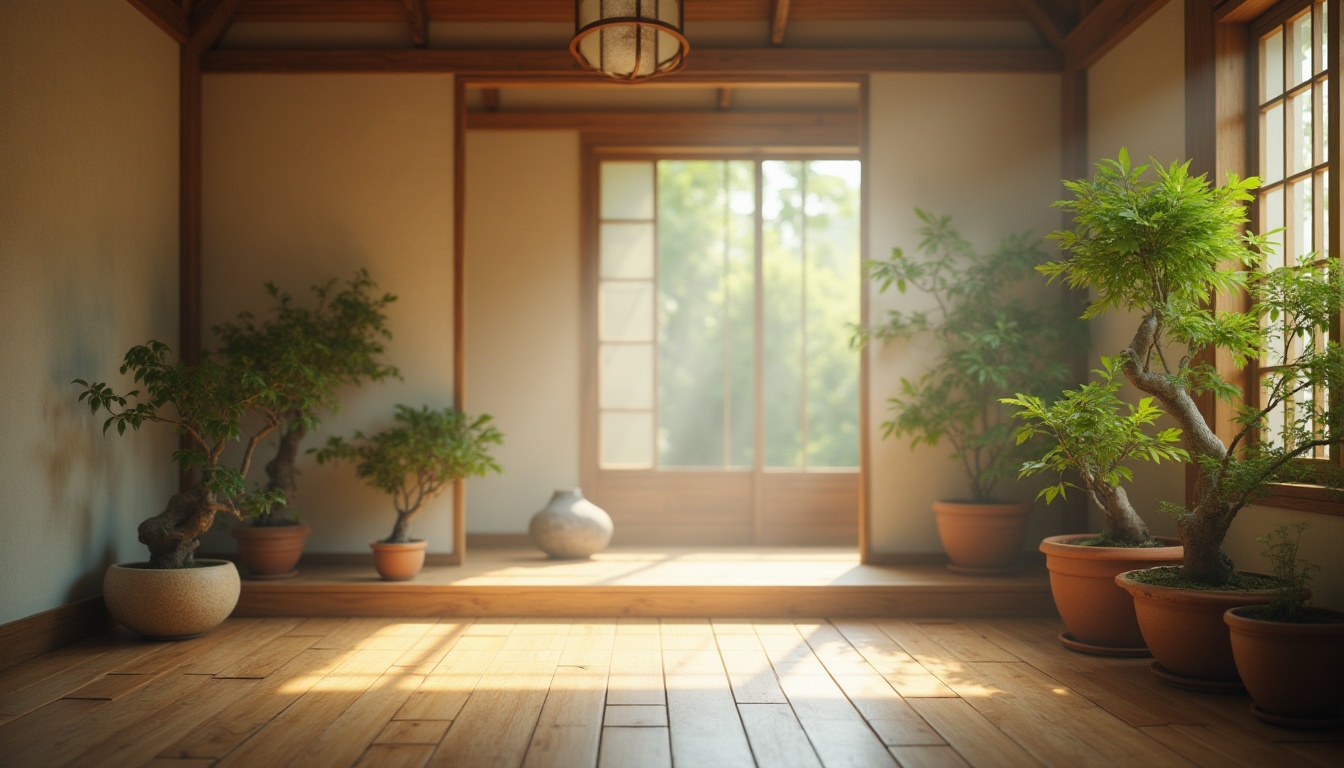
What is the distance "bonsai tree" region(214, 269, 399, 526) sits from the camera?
4680mm

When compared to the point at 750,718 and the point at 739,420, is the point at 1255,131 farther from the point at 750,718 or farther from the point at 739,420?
the point at 739,420

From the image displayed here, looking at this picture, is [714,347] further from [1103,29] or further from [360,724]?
[360,724]

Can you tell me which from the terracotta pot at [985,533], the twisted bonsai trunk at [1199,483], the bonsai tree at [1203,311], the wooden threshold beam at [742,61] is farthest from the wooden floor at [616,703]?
the wooden threshold beam at [742,61]

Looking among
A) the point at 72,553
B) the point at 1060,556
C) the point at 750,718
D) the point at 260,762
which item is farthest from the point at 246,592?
the point at 1060,556

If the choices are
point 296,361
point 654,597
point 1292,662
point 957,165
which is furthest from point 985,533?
point 296,361

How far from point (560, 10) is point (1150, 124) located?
9.66 ft

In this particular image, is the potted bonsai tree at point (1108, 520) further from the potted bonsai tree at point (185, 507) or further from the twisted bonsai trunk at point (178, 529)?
the twisted bonsai trunk at point (178, 529)

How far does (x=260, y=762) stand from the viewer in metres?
2.65

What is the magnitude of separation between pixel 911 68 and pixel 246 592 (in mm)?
4186

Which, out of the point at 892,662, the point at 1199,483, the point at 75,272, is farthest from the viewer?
the point at 75,272

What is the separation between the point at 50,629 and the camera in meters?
3.95

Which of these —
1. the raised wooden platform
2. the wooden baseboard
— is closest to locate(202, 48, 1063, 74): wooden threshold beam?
the raised wooden platform

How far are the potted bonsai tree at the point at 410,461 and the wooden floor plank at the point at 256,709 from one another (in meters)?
0.90

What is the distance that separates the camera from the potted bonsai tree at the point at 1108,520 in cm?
366
